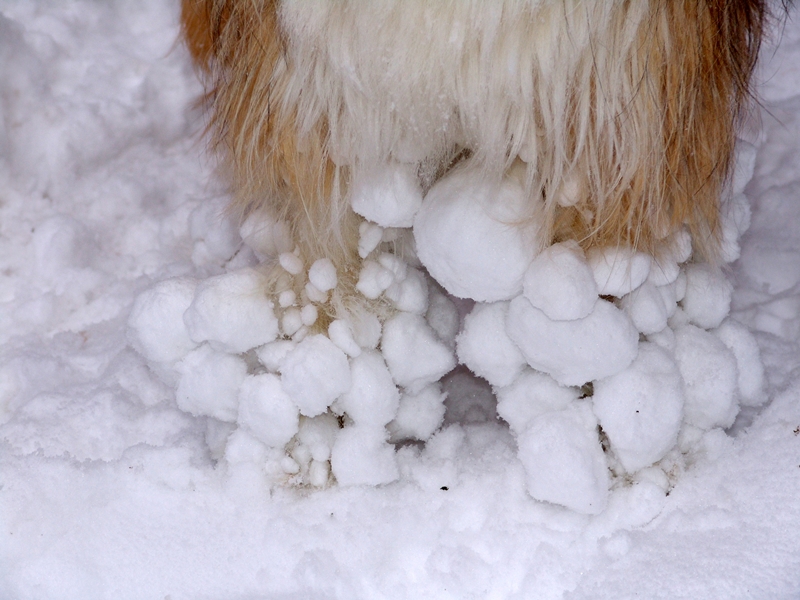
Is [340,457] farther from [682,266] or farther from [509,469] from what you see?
[682,266]

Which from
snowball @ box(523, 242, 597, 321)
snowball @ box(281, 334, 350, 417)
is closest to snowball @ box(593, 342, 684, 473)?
snowball @ box(523, 242, 597, 321)

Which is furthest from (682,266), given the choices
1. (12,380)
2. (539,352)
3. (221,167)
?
(12,380)

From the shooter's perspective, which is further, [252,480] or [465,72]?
[252,480]

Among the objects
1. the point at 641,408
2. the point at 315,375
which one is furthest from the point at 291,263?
the point at 641,408

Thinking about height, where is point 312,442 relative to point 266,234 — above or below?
below

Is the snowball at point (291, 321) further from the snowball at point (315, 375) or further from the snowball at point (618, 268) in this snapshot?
the snowball at point (618, 268)

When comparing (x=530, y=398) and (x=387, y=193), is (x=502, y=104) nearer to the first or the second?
(x=387, y=193)
